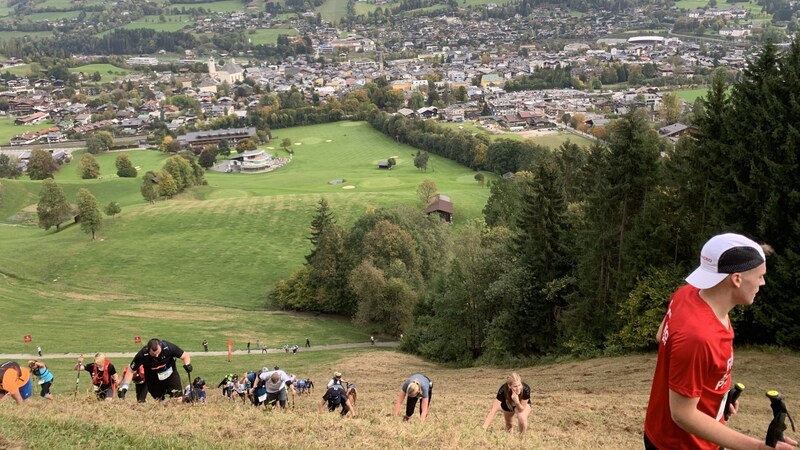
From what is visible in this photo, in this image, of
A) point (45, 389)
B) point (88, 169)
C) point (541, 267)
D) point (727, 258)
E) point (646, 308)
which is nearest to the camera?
point (727, 258)

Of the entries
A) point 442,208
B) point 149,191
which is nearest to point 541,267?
point 442,208

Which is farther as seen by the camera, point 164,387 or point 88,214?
point 88,214

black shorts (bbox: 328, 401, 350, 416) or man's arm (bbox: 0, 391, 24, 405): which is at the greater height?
man's arm (bbox: 0, 391, 24, 405)

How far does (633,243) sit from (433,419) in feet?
47.3

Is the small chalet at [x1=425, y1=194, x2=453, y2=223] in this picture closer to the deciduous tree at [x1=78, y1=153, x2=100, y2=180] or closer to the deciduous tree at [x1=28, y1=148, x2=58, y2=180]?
the deciduous tree at [x1=78, y1=153, x2=100, y2=180]

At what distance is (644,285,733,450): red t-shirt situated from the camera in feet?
14.8

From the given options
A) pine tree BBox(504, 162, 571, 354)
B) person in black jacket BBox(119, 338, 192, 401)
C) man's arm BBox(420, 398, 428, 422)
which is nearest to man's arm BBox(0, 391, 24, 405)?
person in black jacket BBox(119, 338, 192, 401)

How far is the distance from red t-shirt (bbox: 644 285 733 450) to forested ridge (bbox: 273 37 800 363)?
1600cm

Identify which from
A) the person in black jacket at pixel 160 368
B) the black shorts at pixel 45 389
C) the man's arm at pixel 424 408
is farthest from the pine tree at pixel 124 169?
the man's arm at pixel 424 408

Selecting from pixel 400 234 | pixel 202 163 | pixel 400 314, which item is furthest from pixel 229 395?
pixel 202 163

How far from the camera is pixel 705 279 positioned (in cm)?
471

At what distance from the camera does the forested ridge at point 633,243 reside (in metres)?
19.2

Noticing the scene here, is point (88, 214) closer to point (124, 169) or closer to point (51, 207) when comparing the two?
point (51, 207)

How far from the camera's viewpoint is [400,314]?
147ft
